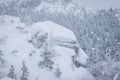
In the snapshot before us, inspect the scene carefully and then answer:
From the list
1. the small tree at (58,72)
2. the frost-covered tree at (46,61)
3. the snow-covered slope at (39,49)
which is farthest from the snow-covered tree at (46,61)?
the small tree at (58,72)

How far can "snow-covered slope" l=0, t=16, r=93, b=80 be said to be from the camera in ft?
160

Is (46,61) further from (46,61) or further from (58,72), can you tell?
(58,72)

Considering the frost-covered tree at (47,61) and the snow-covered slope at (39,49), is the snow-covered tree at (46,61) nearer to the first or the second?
the frost-covered tree at (47,61)

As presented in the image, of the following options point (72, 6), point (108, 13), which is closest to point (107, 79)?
point (108, 13)

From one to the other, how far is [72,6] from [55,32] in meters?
79.7

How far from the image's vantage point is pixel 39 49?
5766 centimetres

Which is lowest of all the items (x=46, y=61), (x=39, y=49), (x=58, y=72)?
(x=58, y=72)

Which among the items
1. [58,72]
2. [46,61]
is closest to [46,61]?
[46,61]

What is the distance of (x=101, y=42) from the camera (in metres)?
64.6

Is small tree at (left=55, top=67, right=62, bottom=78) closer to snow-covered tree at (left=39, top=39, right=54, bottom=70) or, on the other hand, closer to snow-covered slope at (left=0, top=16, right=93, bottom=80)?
snow-covered slope at (left=0, top=16, right=93, bottom=80)

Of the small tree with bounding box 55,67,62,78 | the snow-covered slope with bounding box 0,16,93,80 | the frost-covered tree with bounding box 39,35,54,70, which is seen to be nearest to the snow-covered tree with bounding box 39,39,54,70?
the frost-covered tree with bounding box 39,35,54,70

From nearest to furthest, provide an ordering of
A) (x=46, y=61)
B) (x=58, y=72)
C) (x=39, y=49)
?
(x=58, y=72)
(x=46, y=61)
(x=39, y=49)

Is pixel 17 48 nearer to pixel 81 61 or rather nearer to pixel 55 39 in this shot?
pixel 55 39

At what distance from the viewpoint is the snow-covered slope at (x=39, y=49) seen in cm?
4888
